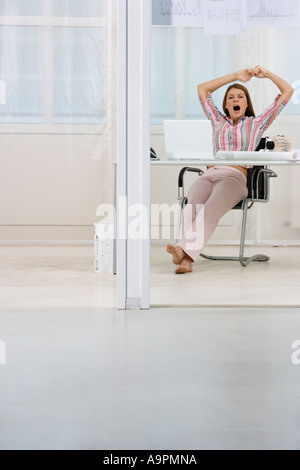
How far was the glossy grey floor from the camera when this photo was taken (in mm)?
1445

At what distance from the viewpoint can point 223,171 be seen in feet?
14.5

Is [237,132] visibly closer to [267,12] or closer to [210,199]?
[210,199]

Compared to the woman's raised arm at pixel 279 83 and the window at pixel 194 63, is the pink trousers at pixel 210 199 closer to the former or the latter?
the woman's raised arm at pixel 279 83

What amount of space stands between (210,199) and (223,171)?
21 cm

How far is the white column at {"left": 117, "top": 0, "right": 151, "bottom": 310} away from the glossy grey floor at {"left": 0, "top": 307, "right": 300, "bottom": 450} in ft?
0.61

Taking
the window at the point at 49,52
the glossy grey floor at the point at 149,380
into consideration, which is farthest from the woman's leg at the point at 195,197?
the window at the point at 49,52

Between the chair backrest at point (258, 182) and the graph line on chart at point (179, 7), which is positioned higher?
the graph line on chart at point (179, 7)

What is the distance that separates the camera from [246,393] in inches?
68.6

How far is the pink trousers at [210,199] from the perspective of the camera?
13.6 ft

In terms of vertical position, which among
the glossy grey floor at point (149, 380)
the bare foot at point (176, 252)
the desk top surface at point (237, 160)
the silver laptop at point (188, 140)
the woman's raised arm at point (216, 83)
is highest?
the woman's raised arm at point (216, 83)

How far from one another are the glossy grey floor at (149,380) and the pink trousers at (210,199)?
138 centimetres

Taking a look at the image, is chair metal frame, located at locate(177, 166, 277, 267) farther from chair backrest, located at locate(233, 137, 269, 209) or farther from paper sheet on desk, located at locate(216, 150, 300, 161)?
paper sheet on desk, located at locate(216, 150, 300, 161)

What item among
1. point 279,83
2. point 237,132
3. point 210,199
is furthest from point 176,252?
point 279,83

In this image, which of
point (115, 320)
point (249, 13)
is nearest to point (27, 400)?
point (115, 320)
